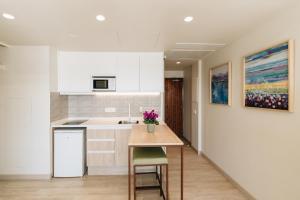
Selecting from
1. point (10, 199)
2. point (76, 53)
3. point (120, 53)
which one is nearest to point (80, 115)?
point (76, 53)

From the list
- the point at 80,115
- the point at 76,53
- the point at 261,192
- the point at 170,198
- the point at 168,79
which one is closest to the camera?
the point at 261,192

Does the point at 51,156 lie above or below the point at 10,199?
above

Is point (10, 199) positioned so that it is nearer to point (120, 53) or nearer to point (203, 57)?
point (120, 53)

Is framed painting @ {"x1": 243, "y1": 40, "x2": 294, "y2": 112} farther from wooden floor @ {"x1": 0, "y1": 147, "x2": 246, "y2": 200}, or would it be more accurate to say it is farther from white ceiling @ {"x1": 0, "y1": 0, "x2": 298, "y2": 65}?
wooden floor @ {"x1": 0, "y1": 147, "x2": 246, "y2": 200}

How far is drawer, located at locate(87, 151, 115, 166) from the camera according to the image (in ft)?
11.7

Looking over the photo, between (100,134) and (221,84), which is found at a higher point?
(221,84)

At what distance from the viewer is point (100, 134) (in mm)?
3590

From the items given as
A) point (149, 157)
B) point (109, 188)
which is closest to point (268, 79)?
point (149, 157)

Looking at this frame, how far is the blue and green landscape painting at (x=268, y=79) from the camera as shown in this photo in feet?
6.81

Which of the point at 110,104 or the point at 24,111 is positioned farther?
the point at 110,104

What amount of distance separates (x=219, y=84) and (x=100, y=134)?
240 cm

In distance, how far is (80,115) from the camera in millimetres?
4227

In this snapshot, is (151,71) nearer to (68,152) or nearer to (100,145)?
(100,145)

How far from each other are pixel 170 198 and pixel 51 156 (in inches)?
86.2
